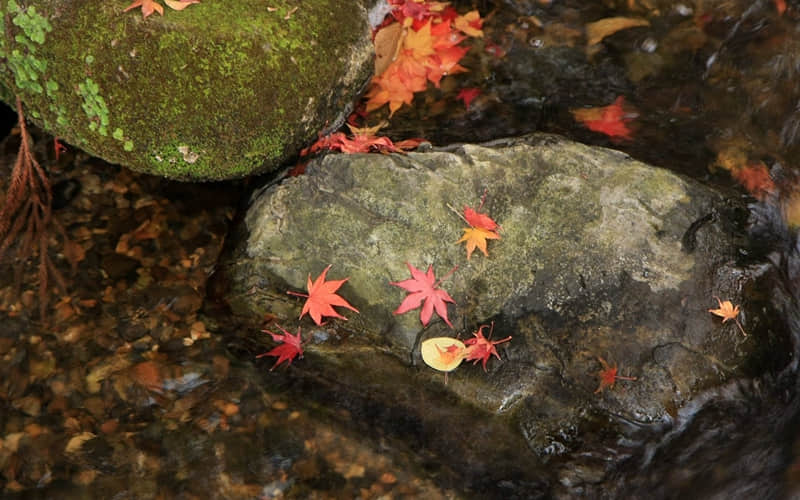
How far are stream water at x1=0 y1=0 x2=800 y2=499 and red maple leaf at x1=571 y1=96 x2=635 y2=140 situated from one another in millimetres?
82

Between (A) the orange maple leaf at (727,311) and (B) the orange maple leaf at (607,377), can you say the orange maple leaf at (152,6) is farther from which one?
(A) the orange maple leaf at (727,311)

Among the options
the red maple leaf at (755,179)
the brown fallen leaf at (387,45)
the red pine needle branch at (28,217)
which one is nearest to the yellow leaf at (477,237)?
the brown fallen leaf at (387,45)

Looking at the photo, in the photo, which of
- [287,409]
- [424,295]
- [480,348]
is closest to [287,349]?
[287,409]

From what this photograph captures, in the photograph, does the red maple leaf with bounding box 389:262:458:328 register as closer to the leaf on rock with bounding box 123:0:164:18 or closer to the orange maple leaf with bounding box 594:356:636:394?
the orange maple leaf with bounding box 594:356:636:394

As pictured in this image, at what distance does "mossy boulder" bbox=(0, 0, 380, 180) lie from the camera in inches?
134

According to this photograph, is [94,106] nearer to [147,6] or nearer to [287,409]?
[147,6]

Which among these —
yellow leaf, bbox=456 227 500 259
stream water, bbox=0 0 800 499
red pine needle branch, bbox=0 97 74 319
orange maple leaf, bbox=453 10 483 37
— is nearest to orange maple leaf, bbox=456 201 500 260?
yellow leaf, bbox=456 227 500 259

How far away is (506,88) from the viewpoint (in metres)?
4.85

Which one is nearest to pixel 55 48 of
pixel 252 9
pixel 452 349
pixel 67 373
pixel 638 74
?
pixel 252 9

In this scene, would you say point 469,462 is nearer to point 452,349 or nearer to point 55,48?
point 452,349

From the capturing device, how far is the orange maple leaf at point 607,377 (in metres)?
3.26

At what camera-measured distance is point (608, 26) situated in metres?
5.24

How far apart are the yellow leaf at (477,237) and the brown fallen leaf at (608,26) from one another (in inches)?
96.3

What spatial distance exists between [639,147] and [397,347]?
2.22m
